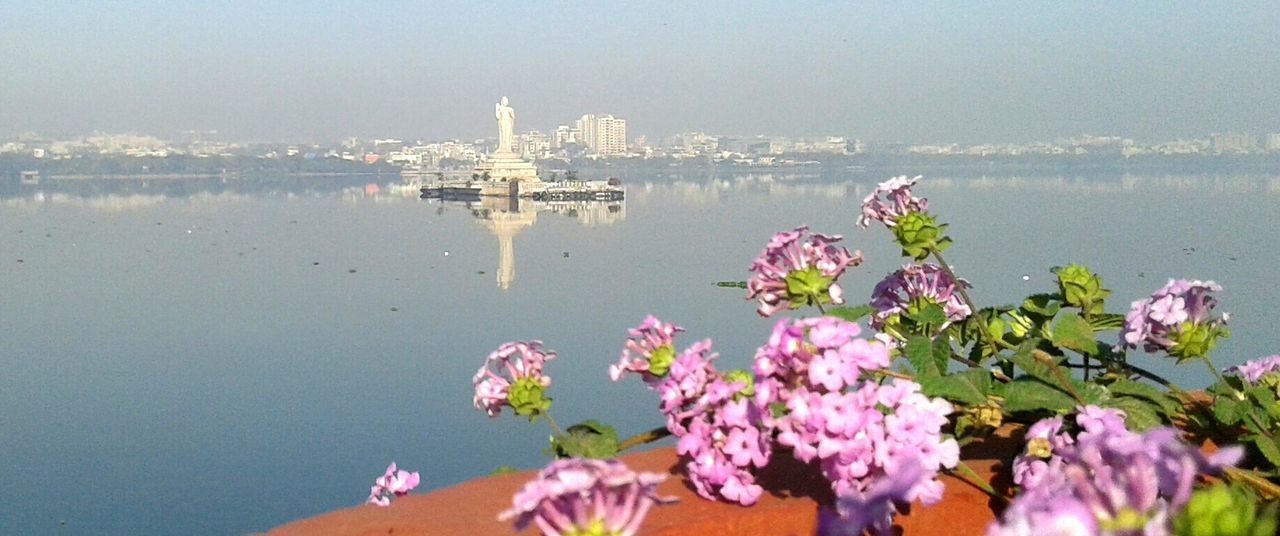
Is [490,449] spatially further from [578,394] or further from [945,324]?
[945,324]

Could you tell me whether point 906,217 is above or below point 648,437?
above

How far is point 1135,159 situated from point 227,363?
108667 mm

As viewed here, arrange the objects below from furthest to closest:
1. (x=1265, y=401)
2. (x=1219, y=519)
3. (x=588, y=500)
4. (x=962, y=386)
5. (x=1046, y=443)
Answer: (x=1265, y=401), (x=962, y=386), (x=1046, y=443), (x=588, y=500), (x=1219, y=519)

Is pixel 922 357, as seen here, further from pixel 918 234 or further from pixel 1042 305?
pixel 1042 305

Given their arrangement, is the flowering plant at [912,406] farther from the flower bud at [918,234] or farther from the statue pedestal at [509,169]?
the statue pedestal at [509,169]

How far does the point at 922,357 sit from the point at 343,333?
9.26 meters

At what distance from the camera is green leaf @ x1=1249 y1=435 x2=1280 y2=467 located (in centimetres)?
103

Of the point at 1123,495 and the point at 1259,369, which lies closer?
the point at 1123,495

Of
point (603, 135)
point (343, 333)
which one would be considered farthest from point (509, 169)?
point (603, 135)

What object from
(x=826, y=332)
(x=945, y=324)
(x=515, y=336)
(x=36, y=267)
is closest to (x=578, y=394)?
(x=515, y=336)

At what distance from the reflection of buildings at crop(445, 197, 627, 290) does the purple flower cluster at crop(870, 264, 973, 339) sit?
1223cm

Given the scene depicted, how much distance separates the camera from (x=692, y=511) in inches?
38.3

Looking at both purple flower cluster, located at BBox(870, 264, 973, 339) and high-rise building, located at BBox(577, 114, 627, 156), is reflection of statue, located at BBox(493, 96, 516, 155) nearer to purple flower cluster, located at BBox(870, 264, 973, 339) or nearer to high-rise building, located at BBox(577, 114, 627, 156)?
Answer: purple flower cluster, located at BBox(870, 264, 973, 339)

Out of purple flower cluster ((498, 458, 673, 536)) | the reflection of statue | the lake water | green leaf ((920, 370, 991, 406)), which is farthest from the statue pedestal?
purple flower cluster ((498, 458, 673, 536))
